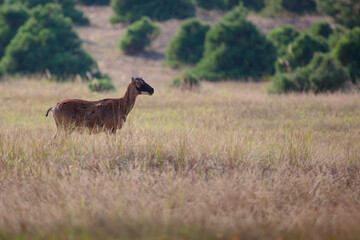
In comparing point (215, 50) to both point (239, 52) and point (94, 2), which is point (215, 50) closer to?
point (239, 52)

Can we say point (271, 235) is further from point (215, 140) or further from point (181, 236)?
point (215, 140)

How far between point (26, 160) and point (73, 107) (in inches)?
47.0

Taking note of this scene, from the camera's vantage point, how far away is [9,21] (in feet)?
87.1

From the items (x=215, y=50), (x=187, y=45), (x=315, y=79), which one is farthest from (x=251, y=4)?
(x=315, y=79)

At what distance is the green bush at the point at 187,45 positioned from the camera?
3011 cm

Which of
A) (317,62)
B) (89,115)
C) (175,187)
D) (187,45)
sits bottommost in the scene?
(175,187)

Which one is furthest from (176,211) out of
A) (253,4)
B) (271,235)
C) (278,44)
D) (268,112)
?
(253,4)

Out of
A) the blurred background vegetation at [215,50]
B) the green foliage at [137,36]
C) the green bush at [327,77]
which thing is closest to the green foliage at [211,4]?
the blurred background vegetation at [215,50]

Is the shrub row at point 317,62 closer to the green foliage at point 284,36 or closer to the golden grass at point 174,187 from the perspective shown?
the green foliage at point 284,36

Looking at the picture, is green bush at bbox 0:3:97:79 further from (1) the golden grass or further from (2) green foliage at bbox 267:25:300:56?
(1) the golden grass

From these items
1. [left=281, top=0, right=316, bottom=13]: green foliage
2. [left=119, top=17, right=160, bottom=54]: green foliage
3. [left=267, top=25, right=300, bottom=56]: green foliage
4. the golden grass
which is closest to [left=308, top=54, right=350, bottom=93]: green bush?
the golden grass

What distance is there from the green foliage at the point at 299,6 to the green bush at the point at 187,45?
→ 1334 centimetres

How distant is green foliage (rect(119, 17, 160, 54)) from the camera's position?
104 ft

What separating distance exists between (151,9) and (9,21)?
1488cm
